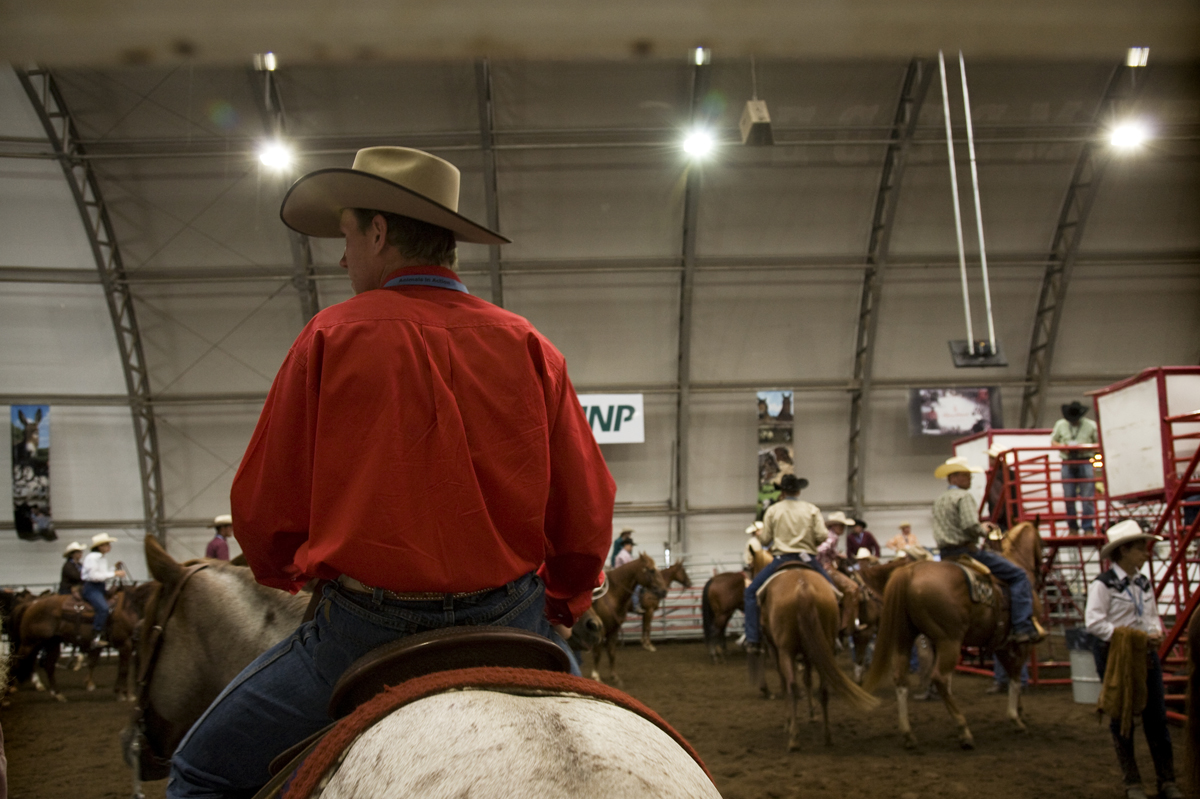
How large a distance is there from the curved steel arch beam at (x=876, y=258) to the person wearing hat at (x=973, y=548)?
939 cm

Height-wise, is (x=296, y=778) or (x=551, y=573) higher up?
(x=551, y=573)

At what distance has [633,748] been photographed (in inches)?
43.5

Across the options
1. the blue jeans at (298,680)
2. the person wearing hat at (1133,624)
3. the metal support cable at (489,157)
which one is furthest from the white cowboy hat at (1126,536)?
the metal support cable at (489,157)

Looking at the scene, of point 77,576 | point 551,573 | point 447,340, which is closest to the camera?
point 447,340

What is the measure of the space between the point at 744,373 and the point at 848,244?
10.9 feet

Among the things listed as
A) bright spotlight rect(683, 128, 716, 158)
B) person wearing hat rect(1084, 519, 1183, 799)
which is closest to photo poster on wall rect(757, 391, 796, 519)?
bright spotlight rect(683, 128, 716, 158)

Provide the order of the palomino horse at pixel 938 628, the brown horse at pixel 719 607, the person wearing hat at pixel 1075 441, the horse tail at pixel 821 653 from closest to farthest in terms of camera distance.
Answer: the horse tail at pixel 821 653, the palomino horse at pixel 938 628, the person wearing hat at pixel 1075 441, the brown horse at pixel 719 607

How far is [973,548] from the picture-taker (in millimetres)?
7293

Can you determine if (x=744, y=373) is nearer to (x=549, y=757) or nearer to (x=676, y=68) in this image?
(x=676, y=68)

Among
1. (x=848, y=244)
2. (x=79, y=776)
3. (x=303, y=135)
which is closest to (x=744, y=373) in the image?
(x=848, y=244)

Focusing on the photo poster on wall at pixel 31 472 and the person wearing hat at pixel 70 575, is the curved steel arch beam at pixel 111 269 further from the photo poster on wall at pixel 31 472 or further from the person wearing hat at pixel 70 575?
the person wearing hat at pixel 70 575

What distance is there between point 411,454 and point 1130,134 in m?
16.6

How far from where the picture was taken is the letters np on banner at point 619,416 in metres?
16.6

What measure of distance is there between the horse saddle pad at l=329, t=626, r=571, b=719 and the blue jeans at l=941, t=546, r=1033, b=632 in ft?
22.4
